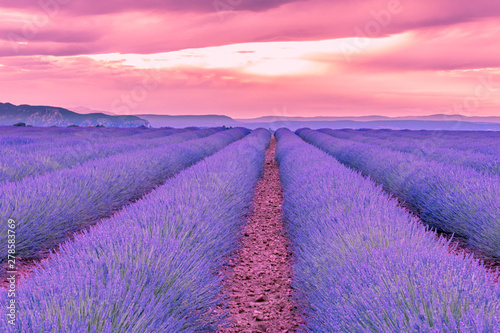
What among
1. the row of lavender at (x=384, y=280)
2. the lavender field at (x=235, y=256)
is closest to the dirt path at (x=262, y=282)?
the lavender field at (x=235, y=256)

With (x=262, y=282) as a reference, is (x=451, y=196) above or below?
above

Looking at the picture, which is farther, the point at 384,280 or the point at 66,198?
the point at 66,198

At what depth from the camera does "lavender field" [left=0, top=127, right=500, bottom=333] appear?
152 cm

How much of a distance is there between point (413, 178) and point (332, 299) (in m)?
4.89

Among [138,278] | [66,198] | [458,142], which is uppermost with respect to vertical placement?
[458,142]

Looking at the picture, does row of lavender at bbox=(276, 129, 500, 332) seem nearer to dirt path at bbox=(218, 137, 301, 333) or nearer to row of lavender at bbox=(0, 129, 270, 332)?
dirt path at bbox=(218, 137, 301, 333)

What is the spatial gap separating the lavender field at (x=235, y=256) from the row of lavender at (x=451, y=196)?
23 millimetres

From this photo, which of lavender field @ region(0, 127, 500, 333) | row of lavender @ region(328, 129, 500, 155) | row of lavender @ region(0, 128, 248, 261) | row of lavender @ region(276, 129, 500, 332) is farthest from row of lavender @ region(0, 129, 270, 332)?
row of lavender @ region(328, 129, 500, 155)

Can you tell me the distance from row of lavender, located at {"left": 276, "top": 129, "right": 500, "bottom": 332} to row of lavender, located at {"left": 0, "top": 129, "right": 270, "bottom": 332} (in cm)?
78

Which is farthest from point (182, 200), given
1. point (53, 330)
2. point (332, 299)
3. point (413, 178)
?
point (413, 178)

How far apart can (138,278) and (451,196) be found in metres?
4.45

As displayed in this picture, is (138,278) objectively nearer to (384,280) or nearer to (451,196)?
(384,280)

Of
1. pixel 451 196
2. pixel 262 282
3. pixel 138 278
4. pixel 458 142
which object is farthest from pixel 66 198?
pixel 458 142

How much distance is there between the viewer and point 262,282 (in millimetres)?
3416
